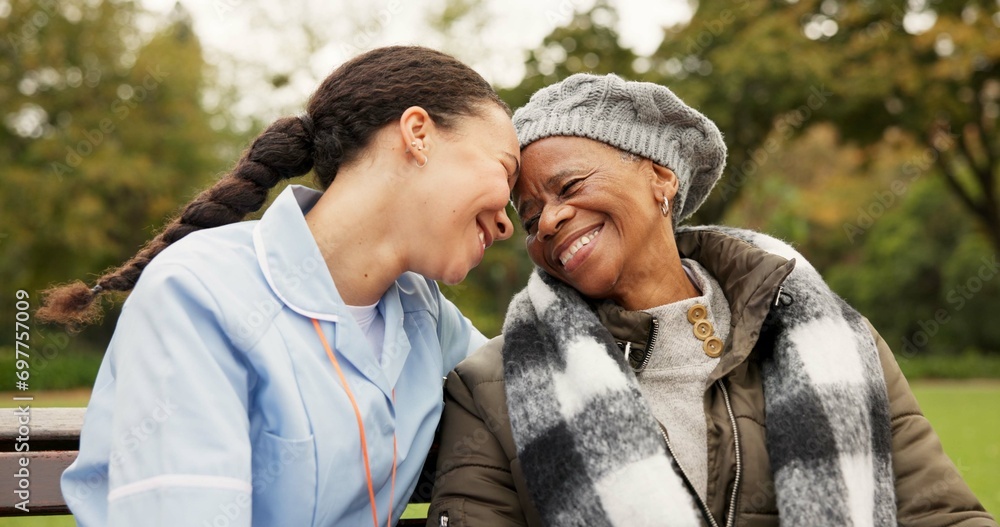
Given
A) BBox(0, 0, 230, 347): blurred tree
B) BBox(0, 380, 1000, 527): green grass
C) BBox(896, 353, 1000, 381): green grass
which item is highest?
BBox(0, 0, 230, 347): blurred tree

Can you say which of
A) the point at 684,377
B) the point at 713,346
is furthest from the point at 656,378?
the point at 713,346

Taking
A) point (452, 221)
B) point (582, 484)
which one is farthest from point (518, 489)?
point (452, 221)

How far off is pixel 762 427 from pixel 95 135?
61.4 feet

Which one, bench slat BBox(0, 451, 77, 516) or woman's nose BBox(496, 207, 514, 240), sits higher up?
woman's nose BBox(496, 207, 514, 240)

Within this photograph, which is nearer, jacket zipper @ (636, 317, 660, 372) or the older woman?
the older woman

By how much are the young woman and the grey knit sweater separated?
2.00 feet

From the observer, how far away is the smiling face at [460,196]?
7.67 ft

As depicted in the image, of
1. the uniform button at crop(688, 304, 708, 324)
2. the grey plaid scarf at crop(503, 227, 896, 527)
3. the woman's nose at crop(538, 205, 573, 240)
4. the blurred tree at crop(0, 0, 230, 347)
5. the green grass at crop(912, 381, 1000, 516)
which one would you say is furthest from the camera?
the blurred tree at crop(0, 0, 230, 347)

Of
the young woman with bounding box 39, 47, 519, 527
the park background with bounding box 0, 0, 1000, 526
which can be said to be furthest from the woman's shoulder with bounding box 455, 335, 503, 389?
the park background with bounding box 0, 0, 1000, 526

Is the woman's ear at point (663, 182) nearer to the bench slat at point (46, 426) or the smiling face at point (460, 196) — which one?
the smiling face at point (460, 196)

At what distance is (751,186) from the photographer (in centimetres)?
2145

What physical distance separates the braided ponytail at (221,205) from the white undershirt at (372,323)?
0.42m

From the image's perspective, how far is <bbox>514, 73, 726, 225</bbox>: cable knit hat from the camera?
8.98 feet

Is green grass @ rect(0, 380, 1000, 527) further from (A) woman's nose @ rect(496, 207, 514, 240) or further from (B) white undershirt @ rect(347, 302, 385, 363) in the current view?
(A) woman's nose @ rect(496, 207, 514, 240)
